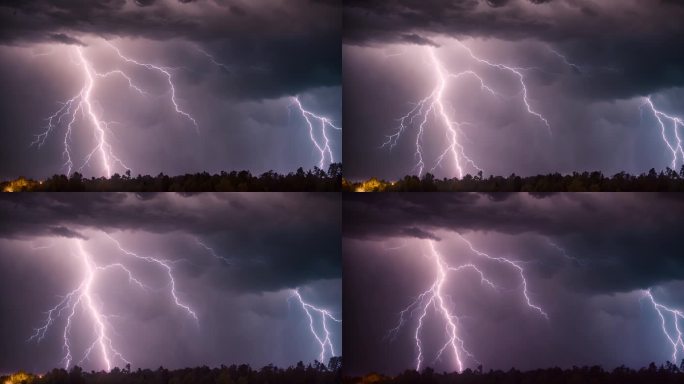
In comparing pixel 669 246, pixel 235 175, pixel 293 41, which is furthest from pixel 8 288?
pixel 669 246

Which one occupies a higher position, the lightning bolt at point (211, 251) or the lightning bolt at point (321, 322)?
the lightning bolt at point (211, 251)

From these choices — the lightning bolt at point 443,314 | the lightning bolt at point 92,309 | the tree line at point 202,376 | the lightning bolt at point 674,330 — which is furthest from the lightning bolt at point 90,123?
the lightning bolt at point 674,330

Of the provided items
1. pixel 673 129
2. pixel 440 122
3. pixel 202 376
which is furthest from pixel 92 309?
pixel 673 129

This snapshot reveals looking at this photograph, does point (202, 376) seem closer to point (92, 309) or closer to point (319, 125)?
point (92, 309)

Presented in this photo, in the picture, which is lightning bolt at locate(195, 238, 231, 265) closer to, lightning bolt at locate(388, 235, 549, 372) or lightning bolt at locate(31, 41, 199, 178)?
lightning bolt at locate(31, 41, 199, 178)

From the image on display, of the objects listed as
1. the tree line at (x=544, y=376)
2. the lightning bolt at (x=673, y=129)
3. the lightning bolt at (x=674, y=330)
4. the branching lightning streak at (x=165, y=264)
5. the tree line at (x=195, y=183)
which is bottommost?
the tree line at (x=544, y=376)

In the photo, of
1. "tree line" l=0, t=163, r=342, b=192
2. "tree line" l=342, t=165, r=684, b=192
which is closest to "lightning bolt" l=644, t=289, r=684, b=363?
"tree line" l=342, t=165, r=684, b=192

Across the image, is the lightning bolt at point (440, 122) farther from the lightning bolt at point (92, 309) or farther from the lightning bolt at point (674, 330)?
the lightning bolt at point (92, 309)
